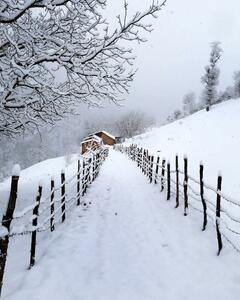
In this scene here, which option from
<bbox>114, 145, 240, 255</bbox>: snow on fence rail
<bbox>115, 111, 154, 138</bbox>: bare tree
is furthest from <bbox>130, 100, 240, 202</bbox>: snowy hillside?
<bbox>115, 111, 154, 138</bbox>: bare tree

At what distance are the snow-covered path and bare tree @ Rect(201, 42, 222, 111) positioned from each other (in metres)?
48.3

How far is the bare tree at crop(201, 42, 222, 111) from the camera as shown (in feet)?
179

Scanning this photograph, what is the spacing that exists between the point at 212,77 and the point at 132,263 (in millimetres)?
53637

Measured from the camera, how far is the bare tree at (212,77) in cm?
5459

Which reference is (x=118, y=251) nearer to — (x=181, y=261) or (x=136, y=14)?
→ (x=181, y=261)

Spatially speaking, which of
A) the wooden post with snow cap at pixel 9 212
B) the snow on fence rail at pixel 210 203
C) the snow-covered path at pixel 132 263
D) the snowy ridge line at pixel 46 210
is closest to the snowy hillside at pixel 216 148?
the snow on fence rail at pixel 210 203

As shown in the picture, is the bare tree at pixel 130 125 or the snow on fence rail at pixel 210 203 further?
the bare tree at pixel 130 125

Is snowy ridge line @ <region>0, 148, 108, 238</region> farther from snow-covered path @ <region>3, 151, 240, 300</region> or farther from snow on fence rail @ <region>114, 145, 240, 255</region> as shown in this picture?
snow on fence rail @ <region>114, 145, 240, 255</region>

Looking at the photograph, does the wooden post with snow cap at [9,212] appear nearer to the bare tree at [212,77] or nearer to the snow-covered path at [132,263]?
the snow-covered path at [132,263]

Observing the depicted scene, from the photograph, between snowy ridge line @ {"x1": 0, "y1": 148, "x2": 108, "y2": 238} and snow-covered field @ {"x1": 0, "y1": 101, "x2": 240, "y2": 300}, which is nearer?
snowy ridge line @ {"x1": 0, "y1": 148, "x2": 108, "y2": 238}

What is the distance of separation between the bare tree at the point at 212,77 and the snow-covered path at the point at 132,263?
48.3 meters

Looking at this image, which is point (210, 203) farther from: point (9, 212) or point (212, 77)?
point (212, 77)

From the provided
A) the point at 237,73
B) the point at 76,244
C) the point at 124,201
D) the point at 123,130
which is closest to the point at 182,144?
the point at 124,201

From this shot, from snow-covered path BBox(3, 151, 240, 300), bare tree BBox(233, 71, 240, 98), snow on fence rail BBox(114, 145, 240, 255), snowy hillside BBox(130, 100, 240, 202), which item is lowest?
snow-covered path BBox(3, 151, 240, 300)
